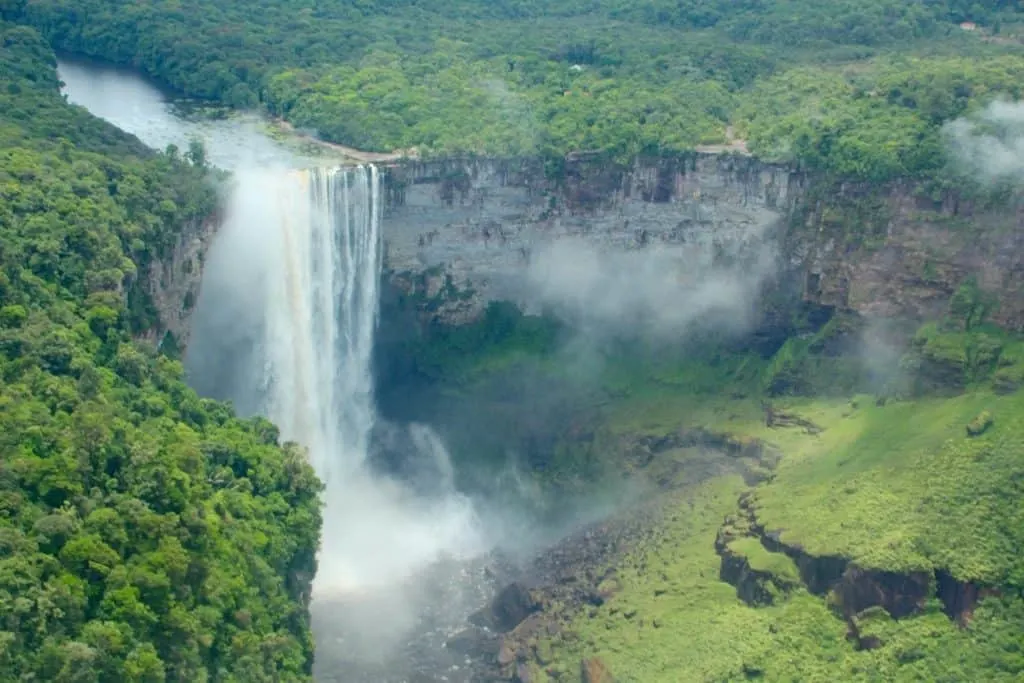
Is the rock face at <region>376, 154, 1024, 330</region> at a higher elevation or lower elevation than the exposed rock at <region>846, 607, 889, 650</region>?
higher

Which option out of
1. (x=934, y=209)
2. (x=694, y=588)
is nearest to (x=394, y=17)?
(x=934, y=209)

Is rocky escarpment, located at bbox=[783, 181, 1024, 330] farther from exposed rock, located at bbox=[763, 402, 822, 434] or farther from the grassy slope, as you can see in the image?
the grassy slope

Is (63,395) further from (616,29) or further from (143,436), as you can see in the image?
(616,29)

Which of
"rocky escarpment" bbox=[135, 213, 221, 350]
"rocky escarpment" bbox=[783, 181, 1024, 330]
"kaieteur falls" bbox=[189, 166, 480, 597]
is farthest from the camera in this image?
"kaieteur falls" bbox=[189, 166, 480, 597]

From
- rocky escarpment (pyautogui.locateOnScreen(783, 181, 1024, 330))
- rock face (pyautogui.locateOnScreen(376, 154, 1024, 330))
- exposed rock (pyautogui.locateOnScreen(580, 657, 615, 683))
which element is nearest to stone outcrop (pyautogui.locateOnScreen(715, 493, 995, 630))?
exposed rock (pyautogui.locateOnScreen(580, 657, 615, 683))

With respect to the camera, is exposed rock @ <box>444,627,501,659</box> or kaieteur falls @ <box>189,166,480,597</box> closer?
exposed rock @ <box>444,627,501,659</box>

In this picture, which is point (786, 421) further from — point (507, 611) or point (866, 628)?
point (866, 628)
